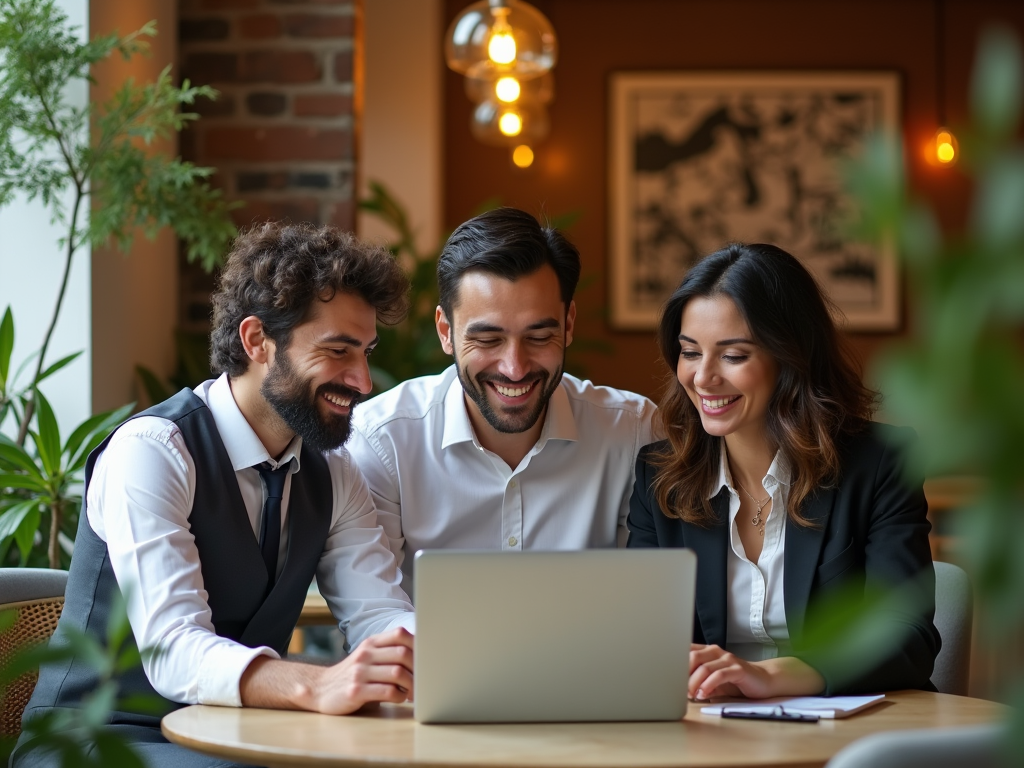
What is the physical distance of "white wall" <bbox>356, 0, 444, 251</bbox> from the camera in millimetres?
5441

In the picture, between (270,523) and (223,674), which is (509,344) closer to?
(270,523)

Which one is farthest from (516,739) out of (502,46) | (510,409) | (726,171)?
(726,171)

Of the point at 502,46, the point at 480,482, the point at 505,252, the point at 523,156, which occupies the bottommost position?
the point at 480,482

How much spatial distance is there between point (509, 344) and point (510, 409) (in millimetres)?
132

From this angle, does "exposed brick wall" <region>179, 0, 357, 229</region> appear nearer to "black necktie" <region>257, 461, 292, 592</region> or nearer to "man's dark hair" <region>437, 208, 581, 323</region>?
"man's dark hair" <region>437, 208, 581, 323</region>

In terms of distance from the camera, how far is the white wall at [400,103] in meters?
5.44

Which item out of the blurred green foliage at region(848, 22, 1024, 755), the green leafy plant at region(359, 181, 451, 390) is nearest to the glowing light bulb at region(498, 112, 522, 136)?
the green leafy plant at region(359, 181, 451, 390)

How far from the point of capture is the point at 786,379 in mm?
2152

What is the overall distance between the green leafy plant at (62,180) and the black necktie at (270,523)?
0.68 m

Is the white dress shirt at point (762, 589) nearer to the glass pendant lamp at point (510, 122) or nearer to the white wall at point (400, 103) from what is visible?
the glass pendant lamp at point (510, 122)

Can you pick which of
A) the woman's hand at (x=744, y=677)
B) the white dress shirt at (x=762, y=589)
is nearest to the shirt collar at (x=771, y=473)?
the white dress shirt at (x=762, y=589)

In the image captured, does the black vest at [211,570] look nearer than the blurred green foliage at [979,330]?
No

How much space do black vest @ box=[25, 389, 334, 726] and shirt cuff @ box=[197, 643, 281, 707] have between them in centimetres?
25

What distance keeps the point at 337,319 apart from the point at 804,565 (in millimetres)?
932
